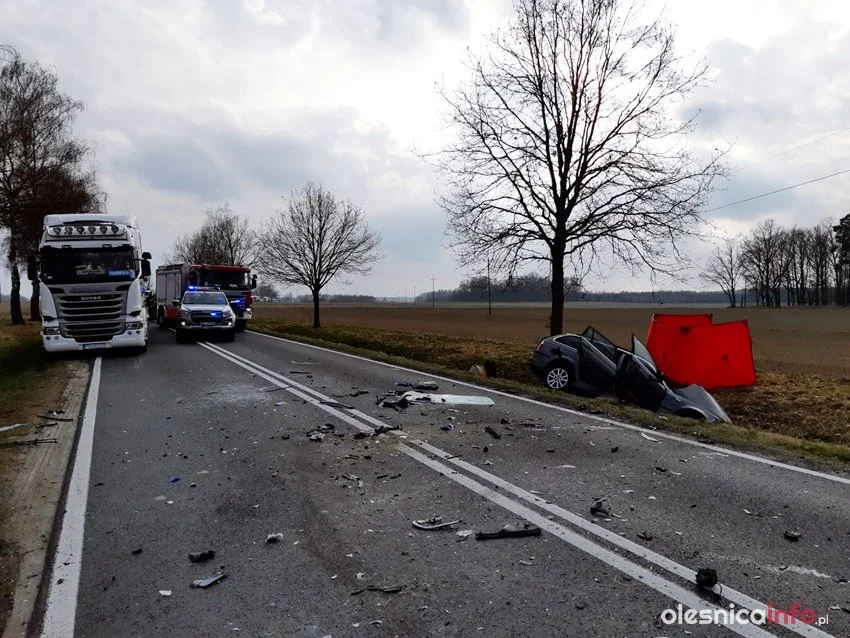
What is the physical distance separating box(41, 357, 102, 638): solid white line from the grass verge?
262 inches

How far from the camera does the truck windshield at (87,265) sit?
1396cm

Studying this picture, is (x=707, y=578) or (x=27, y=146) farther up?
(x=27, y=146)

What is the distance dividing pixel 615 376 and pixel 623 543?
285 inches

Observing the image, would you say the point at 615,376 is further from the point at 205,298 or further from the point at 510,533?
the point at 205,298

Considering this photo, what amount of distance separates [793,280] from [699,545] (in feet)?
386

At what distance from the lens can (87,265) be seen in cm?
1430

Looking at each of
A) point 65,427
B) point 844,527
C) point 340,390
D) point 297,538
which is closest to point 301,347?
point 340,390

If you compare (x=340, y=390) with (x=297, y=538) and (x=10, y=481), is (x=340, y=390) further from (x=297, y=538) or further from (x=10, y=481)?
(x=297, y=538)

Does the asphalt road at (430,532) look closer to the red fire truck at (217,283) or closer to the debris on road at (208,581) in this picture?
the debris on road at (208,581)

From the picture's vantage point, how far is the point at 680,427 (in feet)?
24.0

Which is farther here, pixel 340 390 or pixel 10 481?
pixel 340 390

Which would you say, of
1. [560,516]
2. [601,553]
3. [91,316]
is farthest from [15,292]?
[601,553]

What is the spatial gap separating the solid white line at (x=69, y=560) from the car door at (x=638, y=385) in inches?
346

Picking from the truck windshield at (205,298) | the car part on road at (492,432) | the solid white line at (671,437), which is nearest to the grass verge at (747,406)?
the solid white line at (671,437)
